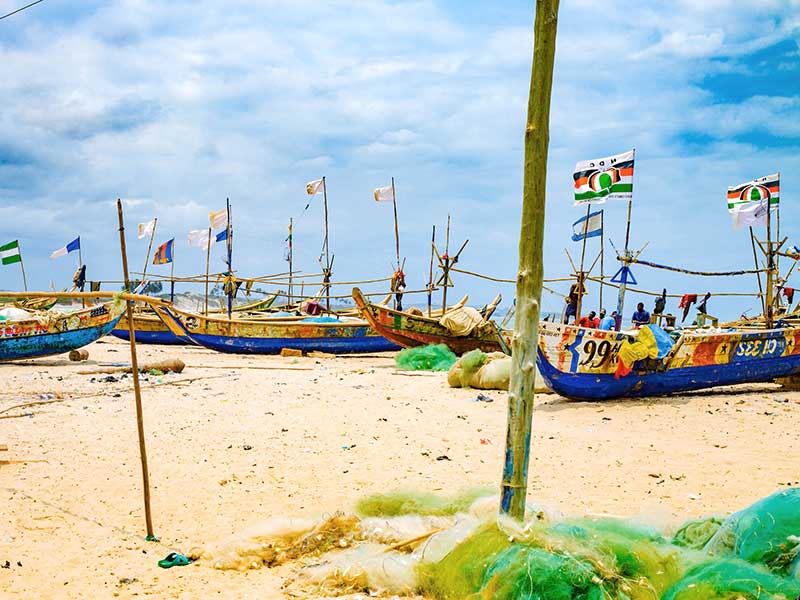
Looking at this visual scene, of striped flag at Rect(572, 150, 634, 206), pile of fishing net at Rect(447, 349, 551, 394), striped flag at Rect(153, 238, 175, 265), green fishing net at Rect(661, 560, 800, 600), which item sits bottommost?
pile of fishing net at Rect(447, 349, 551, 394)

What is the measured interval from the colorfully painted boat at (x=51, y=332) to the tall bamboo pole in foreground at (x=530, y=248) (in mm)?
14022

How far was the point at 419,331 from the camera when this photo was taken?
17.2 meters

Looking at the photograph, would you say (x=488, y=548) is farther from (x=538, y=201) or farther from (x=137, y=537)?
(x=137, y=537)

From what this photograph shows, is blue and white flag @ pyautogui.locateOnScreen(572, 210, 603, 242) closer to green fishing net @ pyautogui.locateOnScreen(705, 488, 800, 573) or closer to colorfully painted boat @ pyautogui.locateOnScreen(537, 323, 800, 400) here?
colorfully painted boat @ pyautogui.locateOnScreen(537, 323, 800, 400)

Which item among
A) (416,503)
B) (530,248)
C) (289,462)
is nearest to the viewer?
(530,248)

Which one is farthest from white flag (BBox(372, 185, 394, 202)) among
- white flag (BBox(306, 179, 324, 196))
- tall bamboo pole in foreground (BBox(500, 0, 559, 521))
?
tall bamboo pole in foreground (BBox(500, 0, 559, 521))

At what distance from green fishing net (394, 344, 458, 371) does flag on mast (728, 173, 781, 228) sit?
276 inches

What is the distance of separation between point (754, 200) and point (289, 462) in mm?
12927

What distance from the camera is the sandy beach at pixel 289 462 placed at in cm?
439

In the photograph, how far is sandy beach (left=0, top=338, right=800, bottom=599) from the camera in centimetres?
439

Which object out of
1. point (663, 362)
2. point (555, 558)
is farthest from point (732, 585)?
point (663, 362)

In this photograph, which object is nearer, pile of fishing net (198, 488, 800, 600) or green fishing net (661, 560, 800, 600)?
green fishing net (661, 560, 800, 600)

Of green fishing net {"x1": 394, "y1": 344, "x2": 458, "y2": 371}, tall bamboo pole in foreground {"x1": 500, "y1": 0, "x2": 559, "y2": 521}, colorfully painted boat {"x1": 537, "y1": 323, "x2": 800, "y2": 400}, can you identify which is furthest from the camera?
green fishing net {"x1": 394, "y1": 344, "x2": 458, "y2": 371}

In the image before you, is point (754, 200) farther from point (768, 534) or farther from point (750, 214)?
point (768, 534)
